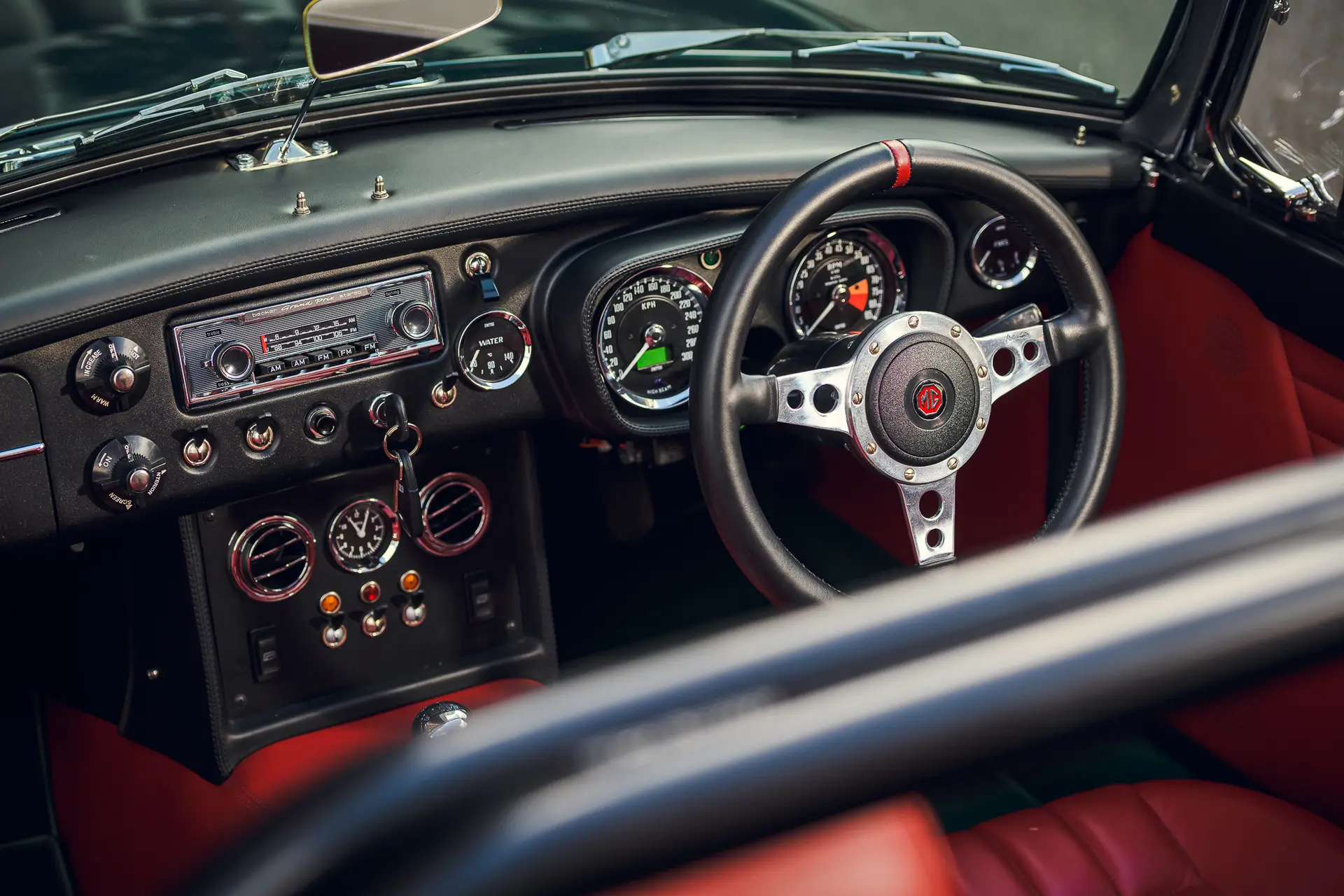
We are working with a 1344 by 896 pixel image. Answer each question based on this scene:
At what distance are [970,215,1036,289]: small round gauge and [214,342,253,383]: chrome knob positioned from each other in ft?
3.71

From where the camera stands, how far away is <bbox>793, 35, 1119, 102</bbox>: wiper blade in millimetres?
2248

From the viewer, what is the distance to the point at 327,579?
2.14m

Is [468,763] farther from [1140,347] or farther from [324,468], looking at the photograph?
[1140,347]

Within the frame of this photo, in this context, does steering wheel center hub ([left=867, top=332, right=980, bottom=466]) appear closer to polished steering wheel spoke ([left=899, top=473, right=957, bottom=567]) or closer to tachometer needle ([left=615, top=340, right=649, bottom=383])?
polished steering wheel spoke ([left=899, top=473, right=957, bottom=567])

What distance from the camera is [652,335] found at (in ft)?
6.46

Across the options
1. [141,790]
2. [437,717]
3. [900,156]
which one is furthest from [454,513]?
[900,156]

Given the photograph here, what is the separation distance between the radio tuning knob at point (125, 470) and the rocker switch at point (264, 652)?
43cm

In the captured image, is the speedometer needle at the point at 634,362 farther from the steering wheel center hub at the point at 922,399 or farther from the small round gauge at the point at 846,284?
→ the steering wheel center hub at the point at 922,399

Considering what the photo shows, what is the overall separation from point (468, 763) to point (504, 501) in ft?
6.28

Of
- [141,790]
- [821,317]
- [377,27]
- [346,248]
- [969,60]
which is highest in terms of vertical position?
[377,27]

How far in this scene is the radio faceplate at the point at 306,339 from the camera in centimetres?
173

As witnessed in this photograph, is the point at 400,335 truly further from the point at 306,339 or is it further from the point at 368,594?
the point at 368,594

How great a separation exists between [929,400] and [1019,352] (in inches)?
7.7

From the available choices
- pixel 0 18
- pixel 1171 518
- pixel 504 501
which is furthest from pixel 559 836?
pixel 504 501
